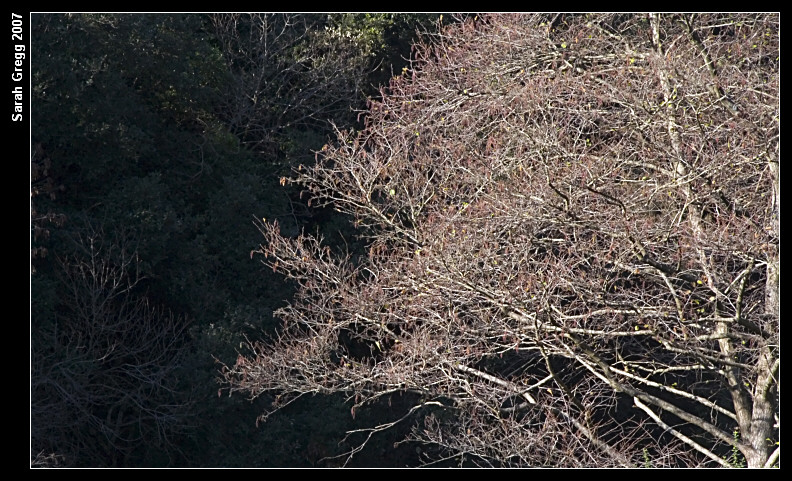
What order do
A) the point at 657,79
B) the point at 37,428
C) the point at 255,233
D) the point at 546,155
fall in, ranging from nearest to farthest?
the point at 546,155, the point at 657,79, the point at 37,428, the point at 255,233

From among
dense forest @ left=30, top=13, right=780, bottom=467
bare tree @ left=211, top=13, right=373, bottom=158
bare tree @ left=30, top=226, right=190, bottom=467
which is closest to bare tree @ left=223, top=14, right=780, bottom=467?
dense forest @ left=30, top=13, right=780, bottom=467

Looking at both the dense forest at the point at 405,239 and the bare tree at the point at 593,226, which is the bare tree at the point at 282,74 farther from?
the bare tree at the point at 593,226

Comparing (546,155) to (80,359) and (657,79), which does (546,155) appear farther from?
(80,359)

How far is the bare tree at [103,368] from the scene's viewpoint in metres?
12.3

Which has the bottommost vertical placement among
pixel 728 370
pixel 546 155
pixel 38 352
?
pixel 38 352

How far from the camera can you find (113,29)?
13.2m

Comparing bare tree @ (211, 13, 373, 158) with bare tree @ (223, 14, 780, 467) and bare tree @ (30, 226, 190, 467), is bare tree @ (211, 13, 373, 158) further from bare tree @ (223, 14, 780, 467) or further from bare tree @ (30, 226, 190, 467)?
bare tree @ (223, 14, 780, 467)

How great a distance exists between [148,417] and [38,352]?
1.71 m

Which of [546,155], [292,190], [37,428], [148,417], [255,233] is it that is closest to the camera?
[546,155]

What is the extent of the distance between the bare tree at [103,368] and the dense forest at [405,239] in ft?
0.18

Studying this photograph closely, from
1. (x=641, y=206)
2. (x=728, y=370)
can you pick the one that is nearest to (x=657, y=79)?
(x=641, y=206)

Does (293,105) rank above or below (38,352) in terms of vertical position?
above

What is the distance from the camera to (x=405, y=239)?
11.7 meters

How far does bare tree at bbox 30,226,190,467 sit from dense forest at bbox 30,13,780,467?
6cm
